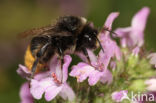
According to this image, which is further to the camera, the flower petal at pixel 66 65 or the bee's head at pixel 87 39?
the bee's head at pixel 87 39

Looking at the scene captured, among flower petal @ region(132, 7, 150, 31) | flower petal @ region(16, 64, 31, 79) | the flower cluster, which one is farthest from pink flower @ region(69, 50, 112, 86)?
flower petal @ region(132, 7, 150, 31)

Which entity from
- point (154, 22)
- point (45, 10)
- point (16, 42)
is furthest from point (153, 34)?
point (16, 42)

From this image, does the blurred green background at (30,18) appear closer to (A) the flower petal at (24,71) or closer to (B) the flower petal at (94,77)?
(A) the flower petal at (24,71)

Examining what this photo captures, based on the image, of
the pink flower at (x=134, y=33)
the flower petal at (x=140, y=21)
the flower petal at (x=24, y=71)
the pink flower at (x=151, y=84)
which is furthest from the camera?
the flower petal at (x=140, y=21)

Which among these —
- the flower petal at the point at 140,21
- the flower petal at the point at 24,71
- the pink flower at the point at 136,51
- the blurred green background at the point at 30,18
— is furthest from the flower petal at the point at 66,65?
the blurred green background at the point at 30,18

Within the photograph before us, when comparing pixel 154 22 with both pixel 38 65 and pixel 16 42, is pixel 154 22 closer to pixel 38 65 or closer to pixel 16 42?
pixel 16 42

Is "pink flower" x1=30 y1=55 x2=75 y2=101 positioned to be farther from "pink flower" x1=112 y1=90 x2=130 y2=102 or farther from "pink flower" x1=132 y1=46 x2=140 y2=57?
"pink flower" x1=132 y1=46 x2=140 y2=57

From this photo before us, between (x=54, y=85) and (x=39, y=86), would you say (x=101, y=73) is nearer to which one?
(x=54, y=85)
